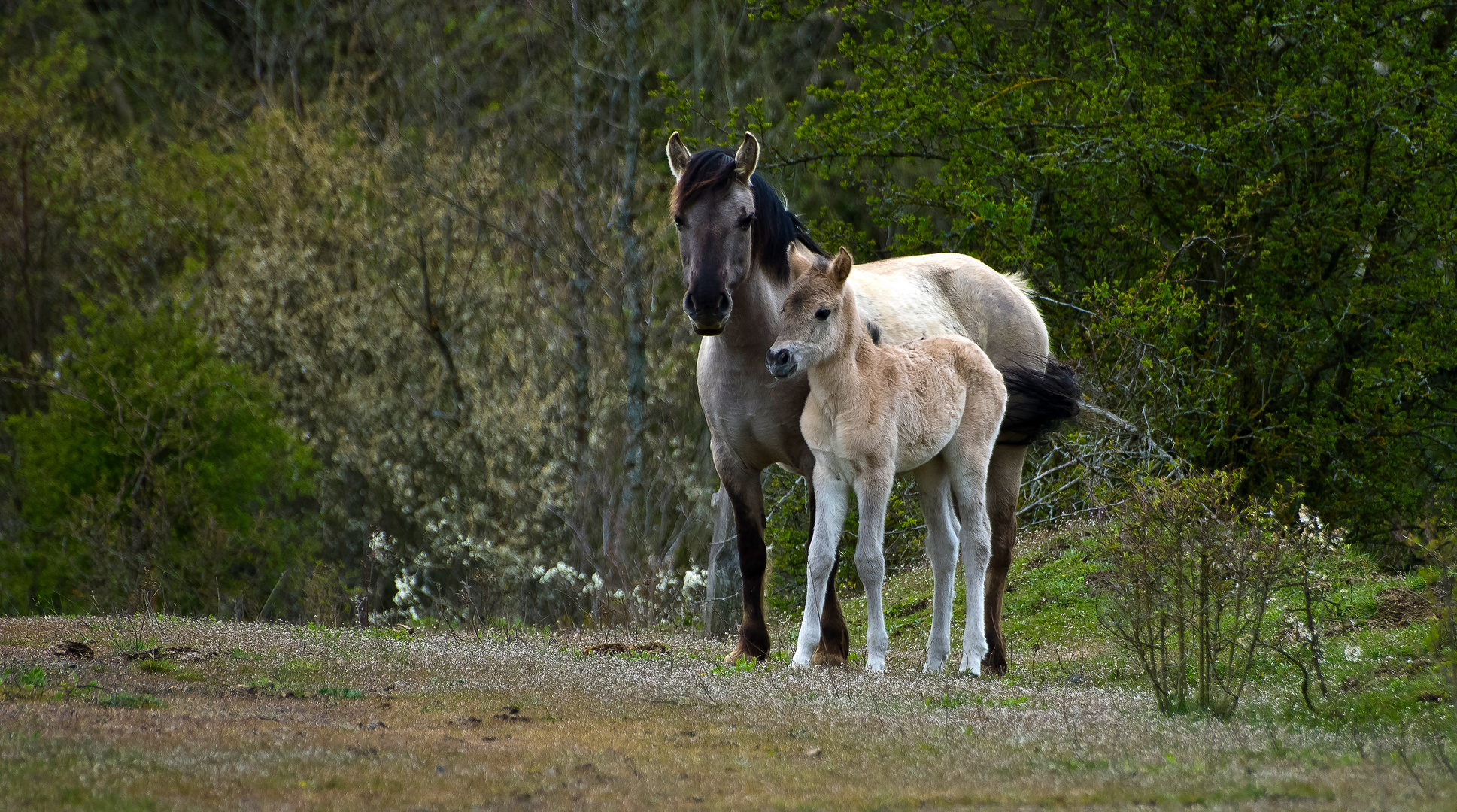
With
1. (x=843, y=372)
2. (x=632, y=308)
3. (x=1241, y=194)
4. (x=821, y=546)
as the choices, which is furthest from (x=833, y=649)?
(x=632, y=308)

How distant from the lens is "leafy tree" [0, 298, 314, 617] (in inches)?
734

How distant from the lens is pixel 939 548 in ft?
27.2

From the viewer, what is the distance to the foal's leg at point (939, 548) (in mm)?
8188

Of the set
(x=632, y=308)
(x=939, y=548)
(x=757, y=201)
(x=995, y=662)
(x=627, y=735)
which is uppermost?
(x=757, y=201)

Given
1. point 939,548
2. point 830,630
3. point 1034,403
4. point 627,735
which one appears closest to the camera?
point 627,735

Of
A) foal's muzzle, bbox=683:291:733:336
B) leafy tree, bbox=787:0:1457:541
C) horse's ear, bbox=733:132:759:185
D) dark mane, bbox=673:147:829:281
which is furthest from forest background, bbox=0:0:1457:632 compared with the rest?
horse's ear, bbox=733:132:759:185

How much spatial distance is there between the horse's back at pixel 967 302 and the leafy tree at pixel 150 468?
1175cm

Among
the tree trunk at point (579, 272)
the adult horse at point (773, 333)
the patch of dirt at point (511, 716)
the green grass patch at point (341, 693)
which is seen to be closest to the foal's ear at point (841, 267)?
the adult horse at point (773, 333)

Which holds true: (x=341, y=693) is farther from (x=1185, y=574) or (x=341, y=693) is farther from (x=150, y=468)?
(x=150, y=468)

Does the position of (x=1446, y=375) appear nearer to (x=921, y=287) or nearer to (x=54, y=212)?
(x=921, y=287)

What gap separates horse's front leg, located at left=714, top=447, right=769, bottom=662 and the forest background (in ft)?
13.2

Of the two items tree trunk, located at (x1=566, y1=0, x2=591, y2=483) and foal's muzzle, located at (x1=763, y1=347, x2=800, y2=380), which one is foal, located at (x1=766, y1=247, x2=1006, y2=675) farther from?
tree trunk, located at (x1=566, y1=0, x2=591, y2=483)

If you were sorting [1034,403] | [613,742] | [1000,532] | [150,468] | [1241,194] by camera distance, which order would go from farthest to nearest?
1. [150,468]
2. [1241,194]
3. [1000,532]
4. [1034,403]
5. [613,742]

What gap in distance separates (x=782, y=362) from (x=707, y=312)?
0.62 meters
